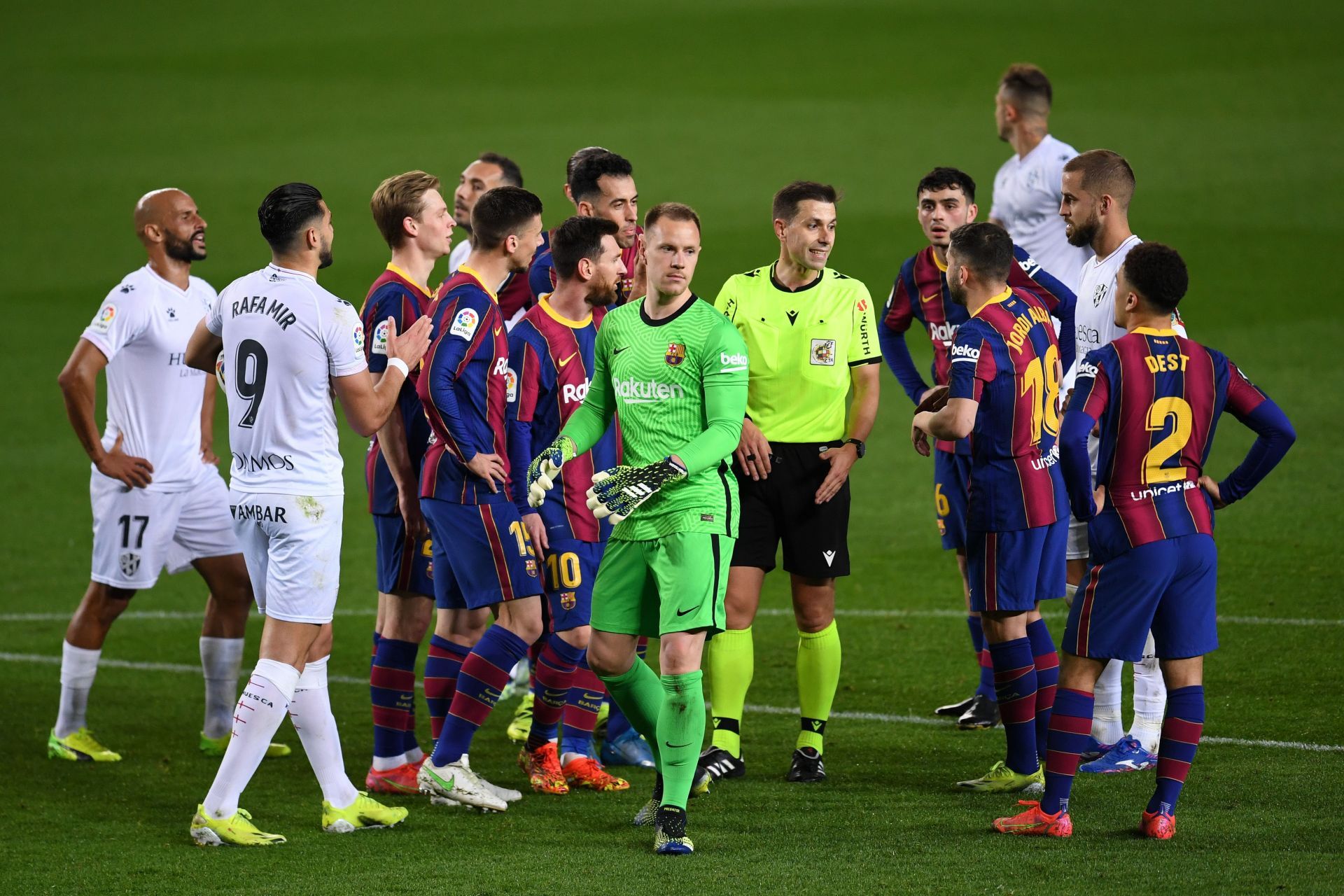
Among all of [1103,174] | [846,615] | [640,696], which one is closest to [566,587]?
[640,696]

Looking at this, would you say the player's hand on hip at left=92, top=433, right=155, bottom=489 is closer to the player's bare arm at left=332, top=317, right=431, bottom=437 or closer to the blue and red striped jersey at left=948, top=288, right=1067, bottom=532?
the player's bare arm at left=332, top=317, right=431, bottom=437

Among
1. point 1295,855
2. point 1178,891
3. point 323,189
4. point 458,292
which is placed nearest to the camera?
point 1178,891

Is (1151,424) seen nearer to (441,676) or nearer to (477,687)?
(477,687)

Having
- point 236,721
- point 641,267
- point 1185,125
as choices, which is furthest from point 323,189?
point 236,721

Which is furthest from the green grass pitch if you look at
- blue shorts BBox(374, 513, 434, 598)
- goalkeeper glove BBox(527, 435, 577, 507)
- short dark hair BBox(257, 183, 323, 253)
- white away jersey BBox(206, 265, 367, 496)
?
short dark hair BBox(257, 183, 323, 253)

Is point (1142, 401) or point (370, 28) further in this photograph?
point (370, 28)

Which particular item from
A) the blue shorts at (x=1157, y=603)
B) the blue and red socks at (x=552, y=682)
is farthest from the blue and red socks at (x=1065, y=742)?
the blue and red socks at (x=552, y=682)

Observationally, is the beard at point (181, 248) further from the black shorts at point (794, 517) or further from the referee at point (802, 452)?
the black shorts at point (794, 517)

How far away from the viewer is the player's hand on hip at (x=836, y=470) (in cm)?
644

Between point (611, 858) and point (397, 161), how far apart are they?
23.3m

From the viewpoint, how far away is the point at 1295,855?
495cm

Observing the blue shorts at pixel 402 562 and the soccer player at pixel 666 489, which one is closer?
the soccer player at pixel 666 489

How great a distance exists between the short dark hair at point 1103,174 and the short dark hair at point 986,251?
669 millimetres

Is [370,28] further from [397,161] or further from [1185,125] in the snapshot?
[1185,125]
